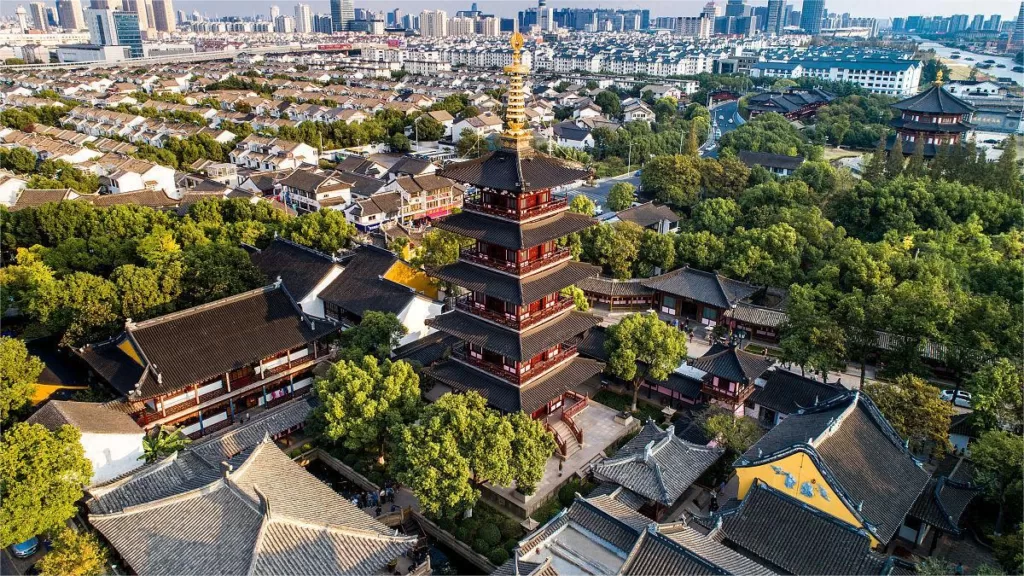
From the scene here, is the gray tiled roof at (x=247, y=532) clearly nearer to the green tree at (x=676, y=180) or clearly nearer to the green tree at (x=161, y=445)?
the green tree at (x=161, y=445)

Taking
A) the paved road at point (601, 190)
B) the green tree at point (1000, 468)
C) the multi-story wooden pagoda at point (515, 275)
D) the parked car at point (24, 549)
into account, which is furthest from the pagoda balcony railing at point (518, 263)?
the paved road at point (601, 190)

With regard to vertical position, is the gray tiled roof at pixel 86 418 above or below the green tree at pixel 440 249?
below

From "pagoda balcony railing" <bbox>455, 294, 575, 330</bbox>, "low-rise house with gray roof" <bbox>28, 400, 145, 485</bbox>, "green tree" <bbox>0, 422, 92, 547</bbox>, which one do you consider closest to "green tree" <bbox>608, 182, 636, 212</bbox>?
"pagoda balcony railing" <bbox>455, 294, 575, 330</bbox>

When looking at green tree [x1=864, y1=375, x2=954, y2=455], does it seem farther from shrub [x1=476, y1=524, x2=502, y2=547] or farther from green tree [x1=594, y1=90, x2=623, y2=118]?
green tree [x1=594, y1=90, x2=623, y2=118]

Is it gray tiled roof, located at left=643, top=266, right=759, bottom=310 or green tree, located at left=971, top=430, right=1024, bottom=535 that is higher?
green tree, located at left=971, top=430, right=1024, bottom=535

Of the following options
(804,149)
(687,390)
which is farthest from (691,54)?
(687,390)

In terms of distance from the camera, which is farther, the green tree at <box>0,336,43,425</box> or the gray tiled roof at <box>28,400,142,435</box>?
the green tree at <box>0,336,43,425</box>

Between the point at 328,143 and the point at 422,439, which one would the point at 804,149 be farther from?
the point at 422,439
